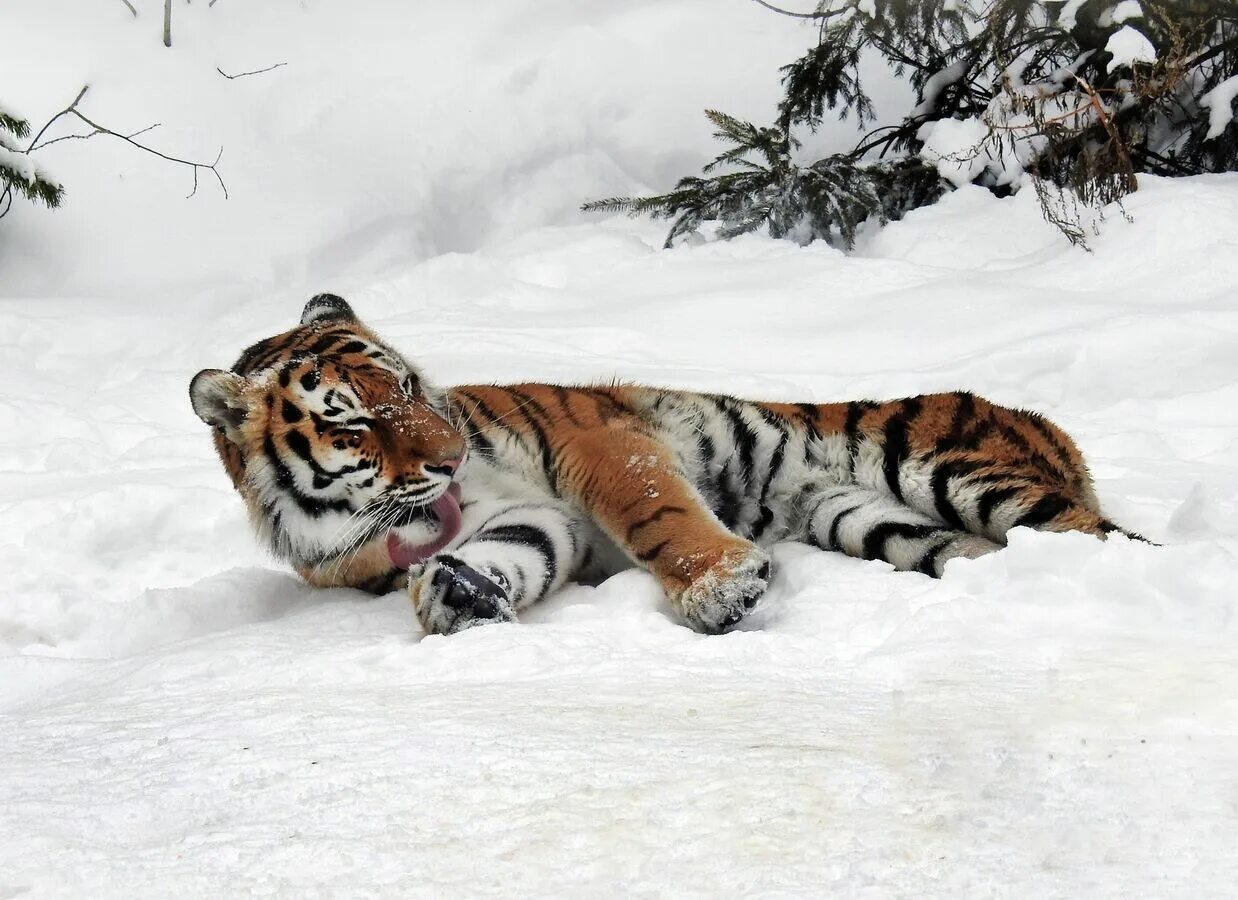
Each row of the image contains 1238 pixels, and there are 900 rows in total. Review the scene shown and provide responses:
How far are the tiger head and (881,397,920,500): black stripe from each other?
3.30 ft

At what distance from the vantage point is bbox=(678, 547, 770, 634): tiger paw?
2166mm

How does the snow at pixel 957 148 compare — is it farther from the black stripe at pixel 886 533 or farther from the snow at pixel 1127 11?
the black stripe at pixel 886 533

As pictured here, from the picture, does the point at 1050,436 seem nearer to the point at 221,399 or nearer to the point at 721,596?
the point at 721,596

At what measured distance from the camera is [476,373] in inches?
174

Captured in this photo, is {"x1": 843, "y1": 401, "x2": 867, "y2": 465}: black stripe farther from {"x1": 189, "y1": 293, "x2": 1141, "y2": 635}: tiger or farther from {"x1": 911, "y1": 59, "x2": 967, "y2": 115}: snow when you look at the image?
{"x1": 911, "y1": 59, "x2": 967, "y2": 115}: snow

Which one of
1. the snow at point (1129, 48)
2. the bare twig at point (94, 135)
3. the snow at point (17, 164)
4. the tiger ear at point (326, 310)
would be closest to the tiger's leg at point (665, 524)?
the tiger ear at point (326, 310)

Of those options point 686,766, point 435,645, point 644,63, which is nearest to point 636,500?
point 435,645

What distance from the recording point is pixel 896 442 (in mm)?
2766

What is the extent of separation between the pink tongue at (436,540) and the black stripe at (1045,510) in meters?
1.22

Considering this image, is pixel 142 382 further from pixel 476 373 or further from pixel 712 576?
pixel 712 576

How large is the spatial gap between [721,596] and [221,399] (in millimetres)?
1188

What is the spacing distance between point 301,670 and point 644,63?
652 centimetres

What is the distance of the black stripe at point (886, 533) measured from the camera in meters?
2.55

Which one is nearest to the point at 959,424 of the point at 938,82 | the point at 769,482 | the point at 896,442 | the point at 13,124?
the point at 896,442
